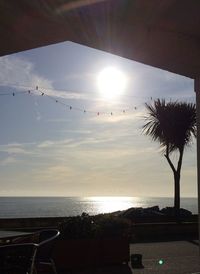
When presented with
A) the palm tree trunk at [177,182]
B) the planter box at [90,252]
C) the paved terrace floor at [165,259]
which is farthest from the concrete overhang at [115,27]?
the palm tree trunk at [177,182]

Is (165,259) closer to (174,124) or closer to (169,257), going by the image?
(169,257)

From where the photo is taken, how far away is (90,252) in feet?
24.6

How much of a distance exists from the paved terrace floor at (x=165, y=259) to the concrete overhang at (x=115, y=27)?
306cm

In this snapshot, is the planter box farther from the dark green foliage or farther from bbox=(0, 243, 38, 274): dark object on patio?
the dark green foliage

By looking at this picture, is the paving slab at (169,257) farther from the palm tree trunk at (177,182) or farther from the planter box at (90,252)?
the palm tree trunk at (177,182)

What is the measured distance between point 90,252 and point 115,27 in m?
3.57

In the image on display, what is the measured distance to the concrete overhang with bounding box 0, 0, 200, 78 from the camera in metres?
4.68

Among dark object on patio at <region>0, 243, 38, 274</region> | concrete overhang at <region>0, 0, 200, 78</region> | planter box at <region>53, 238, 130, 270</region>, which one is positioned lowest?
dark object on patio at <region>0, 243, 38, 274</region>

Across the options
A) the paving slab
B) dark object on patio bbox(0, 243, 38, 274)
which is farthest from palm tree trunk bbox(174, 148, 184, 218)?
dark object on patio bbox(0, 243, 38, 274)

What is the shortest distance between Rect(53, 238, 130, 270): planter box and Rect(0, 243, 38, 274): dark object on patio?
2751 mm

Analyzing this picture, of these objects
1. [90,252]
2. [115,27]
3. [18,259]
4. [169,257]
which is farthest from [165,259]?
[115,27]

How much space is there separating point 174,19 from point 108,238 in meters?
3.65

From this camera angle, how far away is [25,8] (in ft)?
15.1

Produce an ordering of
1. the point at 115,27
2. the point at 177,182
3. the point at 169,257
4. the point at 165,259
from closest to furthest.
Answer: the point at 115,27 < the point at 165,259 < the point at 169,257 < the point at 177,182
